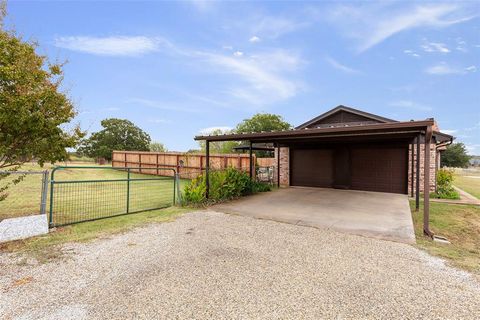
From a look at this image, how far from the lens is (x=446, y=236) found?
17.9ft

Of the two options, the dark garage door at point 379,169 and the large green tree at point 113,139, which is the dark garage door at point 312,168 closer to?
the dark garage door at point 379,169

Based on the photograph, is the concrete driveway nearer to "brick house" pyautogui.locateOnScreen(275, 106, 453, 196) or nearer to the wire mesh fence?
"brick house" pyautogui.locateOnScreen(275, 106, 453, 196)

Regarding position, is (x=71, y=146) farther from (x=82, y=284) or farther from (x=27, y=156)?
(x=82, y=284)

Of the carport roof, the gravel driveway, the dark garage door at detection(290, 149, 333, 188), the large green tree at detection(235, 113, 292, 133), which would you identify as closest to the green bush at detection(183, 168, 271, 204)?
the carport roof

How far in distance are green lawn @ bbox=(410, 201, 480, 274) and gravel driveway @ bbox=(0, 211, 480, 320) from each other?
44 centimetres

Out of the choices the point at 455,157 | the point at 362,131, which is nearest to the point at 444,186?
the point at 362,131

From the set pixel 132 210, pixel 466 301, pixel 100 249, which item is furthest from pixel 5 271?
pixel 466 301

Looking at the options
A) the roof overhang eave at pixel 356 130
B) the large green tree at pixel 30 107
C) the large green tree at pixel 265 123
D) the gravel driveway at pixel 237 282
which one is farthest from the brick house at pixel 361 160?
the large green tree at pixel 265 123

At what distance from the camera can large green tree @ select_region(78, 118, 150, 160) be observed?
3716 cm

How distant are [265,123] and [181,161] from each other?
20394 millimetres

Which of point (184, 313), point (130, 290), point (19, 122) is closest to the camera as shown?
point (184, 313)

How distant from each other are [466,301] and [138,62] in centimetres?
1520

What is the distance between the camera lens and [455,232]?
5727 millimetres

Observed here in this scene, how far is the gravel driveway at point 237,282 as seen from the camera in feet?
8.20
